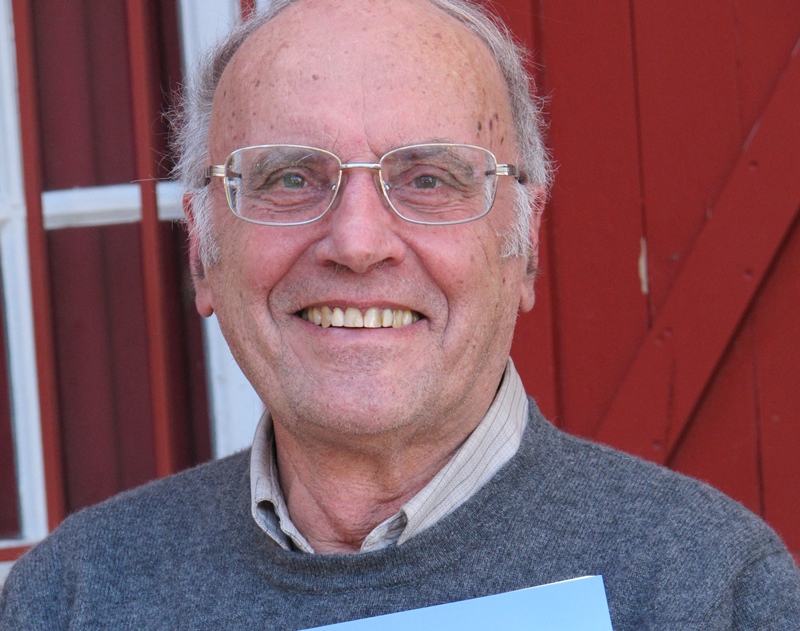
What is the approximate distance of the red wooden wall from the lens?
6.06ft

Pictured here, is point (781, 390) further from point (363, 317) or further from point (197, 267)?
point (197, 267)

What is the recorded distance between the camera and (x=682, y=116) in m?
1.89

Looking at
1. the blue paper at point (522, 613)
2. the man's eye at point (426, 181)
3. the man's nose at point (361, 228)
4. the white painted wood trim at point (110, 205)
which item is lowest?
the blue paper at point (522, 613)

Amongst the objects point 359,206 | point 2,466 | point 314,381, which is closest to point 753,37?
point 359,206

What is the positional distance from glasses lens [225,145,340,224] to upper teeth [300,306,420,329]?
130 millimetres

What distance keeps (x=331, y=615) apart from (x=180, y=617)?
0.78 ft

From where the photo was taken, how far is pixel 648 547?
1252 millimetres

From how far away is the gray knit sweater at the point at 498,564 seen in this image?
48.2 inches

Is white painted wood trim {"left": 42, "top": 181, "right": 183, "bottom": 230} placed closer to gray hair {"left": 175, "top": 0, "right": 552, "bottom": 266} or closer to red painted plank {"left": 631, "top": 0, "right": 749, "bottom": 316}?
gray hair {"left": 175, "top": 0, "right": 552, "bottom": 266}

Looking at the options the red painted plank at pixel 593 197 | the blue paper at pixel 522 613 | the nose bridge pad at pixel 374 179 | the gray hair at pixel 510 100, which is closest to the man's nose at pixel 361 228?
the nose bridge pad at pixel 374 179

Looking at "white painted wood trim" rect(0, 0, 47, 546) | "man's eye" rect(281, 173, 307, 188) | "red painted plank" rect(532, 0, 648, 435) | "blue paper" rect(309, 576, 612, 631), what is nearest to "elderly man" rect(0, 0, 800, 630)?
"man's eye" rect(281, 173, 307, 188)

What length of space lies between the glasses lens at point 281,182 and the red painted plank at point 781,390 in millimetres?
1020

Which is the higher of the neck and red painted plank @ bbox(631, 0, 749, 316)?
red painted plank @ bbox(631, 0, 749, 316)

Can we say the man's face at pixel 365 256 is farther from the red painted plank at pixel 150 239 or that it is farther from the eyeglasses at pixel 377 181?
the red painted plank at pixel 150 239
